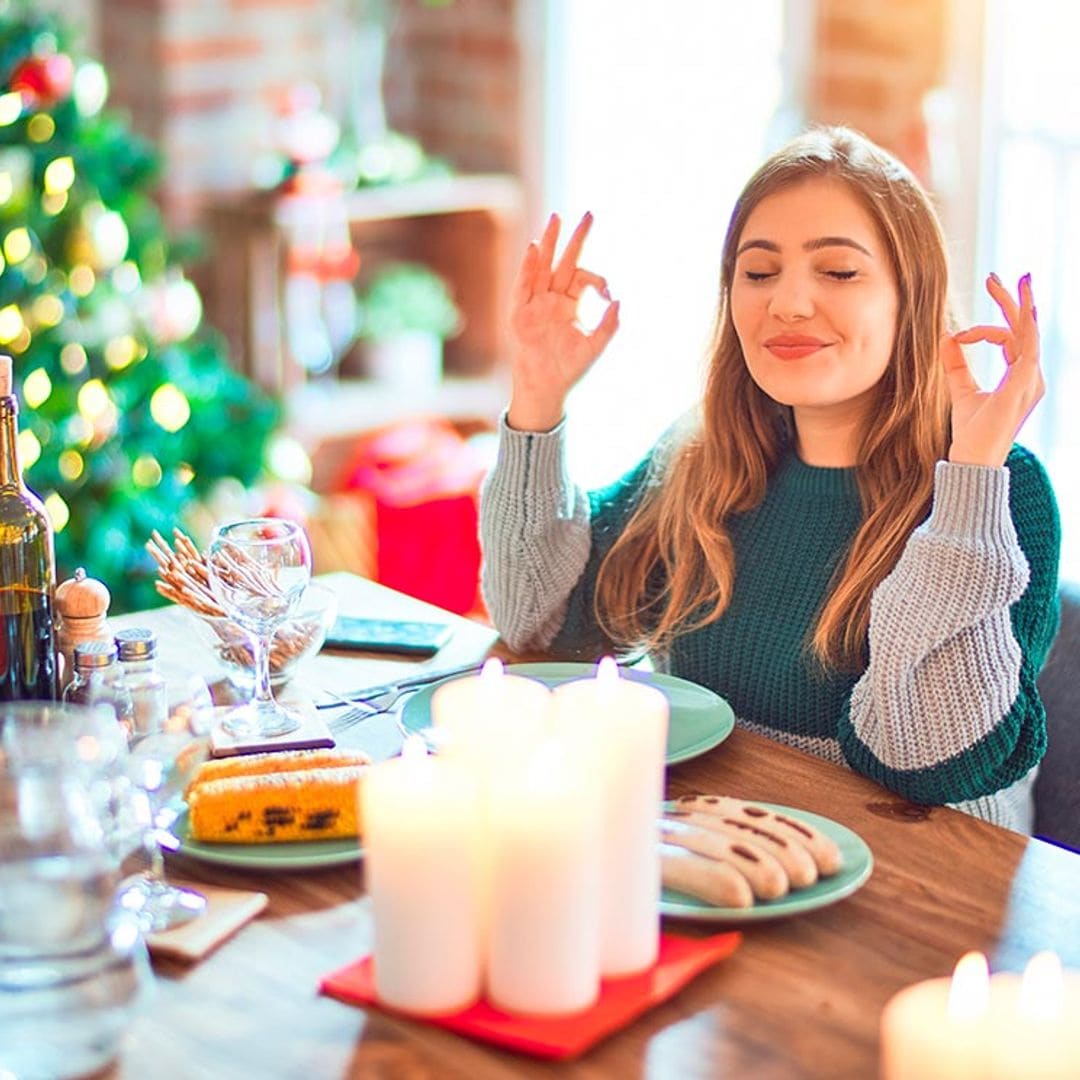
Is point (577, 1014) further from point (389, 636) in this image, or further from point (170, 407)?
point (170, 407)

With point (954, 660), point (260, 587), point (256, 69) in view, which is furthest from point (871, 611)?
point (256, 69)

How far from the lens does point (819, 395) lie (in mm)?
1772

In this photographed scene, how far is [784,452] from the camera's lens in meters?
1.93

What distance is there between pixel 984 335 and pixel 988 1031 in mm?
886

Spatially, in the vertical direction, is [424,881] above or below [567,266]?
below

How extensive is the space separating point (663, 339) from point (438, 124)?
784 millimetres

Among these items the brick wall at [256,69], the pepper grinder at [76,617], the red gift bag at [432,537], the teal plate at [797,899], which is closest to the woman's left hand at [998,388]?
the teal plate at [797,899]

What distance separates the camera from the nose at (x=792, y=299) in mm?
1752

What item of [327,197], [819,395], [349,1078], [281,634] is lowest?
[349,1078]

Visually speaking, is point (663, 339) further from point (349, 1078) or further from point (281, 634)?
point (349, 1078)

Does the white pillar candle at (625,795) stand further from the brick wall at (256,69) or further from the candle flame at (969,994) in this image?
the brick wall at (256,69)

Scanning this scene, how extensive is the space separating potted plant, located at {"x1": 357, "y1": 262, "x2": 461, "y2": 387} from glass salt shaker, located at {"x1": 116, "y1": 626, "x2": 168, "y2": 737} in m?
2.57

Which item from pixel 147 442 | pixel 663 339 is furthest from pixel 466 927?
pixel 663 339

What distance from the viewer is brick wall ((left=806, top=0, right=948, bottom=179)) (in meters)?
3.40
